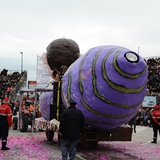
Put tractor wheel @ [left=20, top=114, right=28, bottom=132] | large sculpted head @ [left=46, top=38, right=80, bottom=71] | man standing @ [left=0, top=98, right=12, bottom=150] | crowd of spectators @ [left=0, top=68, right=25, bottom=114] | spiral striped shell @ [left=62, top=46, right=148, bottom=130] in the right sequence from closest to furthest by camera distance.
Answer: spiral striped shell @ [left=62, top=46, right=148, bottom=130]
man standing @ [left=0, top=98, right=12, bottom=150]
large sculpted head @ [left=46, top=38, right=80, bottom=71]
tractor wheel @ [left=20, top=114, right=28, bottom=132]
crowd of spectators @ [left=0, top=68, right=25, bottom=114]

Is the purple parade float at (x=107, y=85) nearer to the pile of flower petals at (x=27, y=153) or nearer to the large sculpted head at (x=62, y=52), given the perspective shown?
the pile of flower petals at (x=27, y=153)

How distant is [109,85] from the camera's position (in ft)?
27.4

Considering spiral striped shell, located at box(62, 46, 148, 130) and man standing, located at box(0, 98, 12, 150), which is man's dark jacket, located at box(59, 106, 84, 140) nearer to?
spiral striped shell, located at box(62, 46, 148, 130)

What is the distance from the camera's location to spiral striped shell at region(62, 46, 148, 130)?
27.2 ft

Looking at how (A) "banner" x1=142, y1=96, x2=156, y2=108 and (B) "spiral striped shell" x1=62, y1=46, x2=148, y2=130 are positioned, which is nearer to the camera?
(B) "spiral striped shell" x1=62, y1=46, x2=148, y2=130

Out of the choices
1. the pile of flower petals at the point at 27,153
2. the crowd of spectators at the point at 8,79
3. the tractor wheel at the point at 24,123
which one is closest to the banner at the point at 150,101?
the tractor wheel at the point at 24,123

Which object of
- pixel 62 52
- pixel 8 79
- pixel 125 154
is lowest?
pixel 125 154

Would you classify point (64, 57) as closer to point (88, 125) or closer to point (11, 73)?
point (88, 125)

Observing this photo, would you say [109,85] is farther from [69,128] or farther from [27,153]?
[27,153]

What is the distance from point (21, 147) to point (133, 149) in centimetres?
357

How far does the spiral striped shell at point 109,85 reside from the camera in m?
8.29

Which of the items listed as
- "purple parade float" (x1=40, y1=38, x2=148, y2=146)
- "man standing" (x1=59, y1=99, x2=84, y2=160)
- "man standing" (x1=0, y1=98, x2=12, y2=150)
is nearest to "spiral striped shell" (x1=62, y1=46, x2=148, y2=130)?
"purple parade float" (x1=40, y1=38, x2=148, y2=146)

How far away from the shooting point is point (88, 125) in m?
9.20

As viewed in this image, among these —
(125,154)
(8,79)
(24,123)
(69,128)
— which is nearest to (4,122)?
(69,128)
